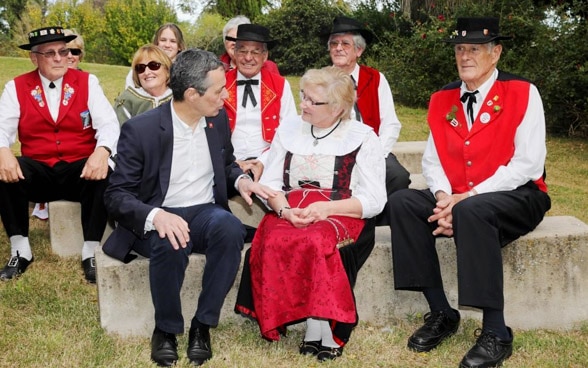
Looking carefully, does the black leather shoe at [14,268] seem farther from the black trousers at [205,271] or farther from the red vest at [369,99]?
the red vest at [369,99]

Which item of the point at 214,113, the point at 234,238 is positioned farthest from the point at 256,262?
the point at 214,113

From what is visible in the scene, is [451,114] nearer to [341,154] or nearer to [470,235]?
[341,154]

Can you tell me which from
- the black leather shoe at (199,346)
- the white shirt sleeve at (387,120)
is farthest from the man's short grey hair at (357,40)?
the black leather shoe at (199,346)

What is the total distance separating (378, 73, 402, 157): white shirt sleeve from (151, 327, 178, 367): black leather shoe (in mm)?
2171

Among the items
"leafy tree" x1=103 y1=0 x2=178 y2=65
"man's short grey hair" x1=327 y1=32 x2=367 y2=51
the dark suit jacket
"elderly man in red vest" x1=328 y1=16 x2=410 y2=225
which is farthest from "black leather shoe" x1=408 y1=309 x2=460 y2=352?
"leafy tree" x1=103 y1=0 x2=178 y2=65

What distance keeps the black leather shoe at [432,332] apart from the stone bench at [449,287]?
0.79 ft

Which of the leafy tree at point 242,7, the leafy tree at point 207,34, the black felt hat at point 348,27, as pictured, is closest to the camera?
the black felt hat at point 348,27

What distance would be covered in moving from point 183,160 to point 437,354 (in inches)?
65.8

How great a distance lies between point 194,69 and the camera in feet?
11.9

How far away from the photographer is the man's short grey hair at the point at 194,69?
11.9 feet

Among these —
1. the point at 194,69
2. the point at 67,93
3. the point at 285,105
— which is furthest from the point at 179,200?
the point at 285,105

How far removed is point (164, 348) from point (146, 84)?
222cm

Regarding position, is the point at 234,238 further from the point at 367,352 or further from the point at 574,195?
the point at 574,195

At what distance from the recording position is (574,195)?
6.77 meters
